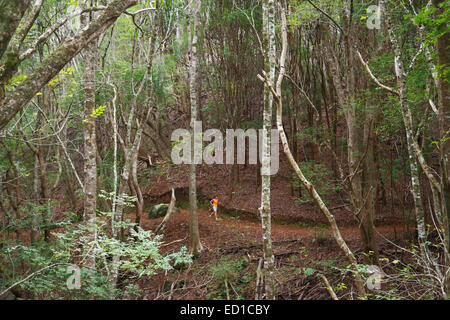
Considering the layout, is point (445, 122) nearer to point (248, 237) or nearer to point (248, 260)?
point (248, 260)

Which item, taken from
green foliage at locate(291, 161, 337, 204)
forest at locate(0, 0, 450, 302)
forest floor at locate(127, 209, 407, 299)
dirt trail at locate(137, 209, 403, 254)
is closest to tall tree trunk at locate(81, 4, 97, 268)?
forest at locate(0, 0, 450, 302)

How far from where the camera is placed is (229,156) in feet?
58.6

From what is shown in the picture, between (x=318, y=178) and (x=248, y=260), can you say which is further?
(x=318, y=178)

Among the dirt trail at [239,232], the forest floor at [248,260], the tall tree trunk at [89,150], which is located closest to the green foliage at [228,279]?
the forest floor at [248,260]

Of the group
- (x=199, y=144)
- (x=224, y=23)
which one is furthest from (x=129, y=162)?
(x=224, y=23)

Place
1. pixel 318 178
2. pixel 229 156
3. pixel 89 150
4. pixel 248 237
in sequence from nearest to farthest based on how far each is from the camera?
1. pixel 89 150
2. pixel 318 178
3. pixel 248 237
4. pixel 229 156

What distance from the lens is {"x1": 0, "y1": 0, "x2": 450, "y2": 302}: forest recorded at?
4.87 meters

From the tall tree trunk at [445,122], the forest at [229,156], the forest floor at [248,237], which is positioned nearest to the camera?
the tall tree trunk at [445,122]

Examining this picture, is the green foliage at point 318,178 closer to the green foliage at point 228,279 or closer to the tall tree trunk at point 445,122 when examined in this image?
the green foliage at point 228,279

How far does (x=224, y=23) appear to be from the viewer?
15.6 m

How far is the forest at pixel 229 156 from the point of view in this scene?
4.87 meters

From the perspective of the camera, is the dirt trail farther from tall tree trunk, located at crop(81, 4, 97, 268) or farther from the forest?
tall tree trunk, located at crop(81, 4, 97, 268)

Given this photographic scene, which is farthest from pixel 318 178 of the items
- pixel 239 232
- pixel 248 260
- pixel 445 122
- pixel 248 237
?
pixel 445 122
